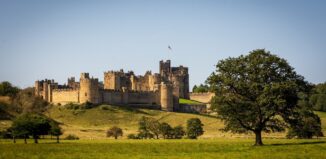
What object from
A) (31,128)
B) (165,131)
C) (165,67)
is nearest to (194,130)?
(165,131)

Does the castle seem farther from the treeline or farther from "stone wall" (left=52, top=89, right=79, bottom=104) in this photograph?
the treeline

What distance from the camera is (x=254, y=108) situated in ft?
165

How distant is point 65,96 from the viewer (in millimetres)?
127875

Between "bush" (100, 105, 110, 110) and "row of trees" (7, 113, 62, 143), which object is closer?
"row of trees" (7, 113, 62, 143)

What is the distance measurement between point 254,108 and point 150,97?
8729cm

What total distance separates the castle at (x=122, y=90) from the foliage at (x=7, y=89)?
6821 millimetres

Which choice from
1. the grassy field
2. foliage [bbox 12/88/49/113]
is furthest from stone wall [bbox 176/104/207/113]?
foliage [bbox 12/88/49/113]

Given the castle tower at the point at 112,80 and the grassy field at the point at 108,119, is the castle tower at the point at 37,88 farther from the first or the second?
the castle tower at the point at 112,80

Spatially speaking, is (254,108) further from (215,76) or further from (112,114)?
(112,114)

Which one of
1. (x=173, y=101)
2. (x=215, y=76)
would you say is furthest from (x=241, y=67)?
(x=173, y=101)

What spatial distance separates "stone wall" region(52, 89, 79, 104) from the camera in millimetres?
126875

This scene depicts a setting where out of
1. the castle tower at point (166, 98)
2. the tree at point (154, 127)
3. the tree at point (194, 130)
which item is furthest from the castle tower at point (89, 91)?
the tree at point (194, 130)

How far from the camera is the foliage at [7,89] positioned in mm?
125125

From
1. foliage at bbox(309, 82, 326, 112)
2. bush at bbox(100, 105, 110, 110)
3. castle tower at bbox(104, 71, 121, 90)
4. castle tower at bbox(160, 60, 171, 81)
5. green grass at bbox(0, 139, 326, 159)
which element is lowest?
green grass at bbox(0, 139, 326, 159)
